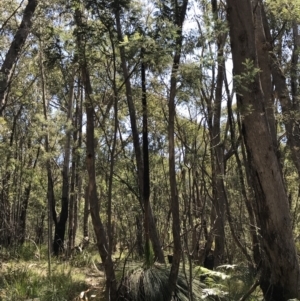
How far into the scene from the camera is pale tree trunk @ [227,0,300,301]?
4930mm

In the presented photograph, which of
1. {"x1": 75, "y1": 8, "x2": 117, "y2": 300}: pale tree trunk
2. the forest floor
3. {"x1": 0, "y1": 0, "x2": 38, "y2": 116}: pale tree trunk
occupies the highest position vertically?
{"x1": 0, "y1": 0, "x2": 38, "y2": 116}: pale tree trunk

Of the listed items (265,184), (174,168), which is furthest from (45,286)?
(265,184)

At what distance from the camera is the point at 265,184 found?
502 cm

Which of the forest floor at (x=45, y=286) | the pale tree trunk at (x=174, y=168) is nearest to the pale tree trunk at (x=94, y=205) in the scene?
the pale tree trunk at (x=174, y=168)

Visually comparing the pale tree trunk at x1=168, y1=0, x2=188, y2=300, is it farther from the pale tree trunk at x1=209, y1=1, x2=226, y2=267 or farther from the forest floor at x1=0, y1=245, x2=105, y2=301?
the pale tree trunk at x1=209, y1=1, x2=226, y2=267

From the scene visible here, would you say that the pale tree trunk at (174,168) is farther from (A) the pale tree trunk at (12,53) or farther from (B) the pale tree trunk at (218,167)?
(A) the pale tree trunk at (12,53)

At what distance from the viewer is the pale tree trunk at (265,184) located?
Answer: 493cm

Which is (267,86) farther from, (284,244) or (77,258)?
(77,258)

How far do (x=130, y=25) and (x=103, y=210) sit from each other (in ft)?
48.7

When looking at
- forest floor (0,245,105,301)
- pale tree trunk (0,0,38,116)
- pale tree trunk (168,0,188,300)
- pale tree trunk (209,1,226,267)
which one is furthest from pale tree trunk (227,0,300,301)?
pale tree trunk (0,0,38,116)

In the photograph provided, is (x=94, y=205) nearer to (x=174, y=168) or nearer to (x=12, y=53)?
(x=174, y=168)

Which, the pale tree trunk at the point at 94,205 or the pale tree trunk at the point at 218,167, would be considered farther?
the pale tree trunk at the point at 218,167

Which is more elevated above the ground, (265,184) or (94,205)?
(265,184)

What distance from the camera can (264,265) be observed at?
5.17 meters
